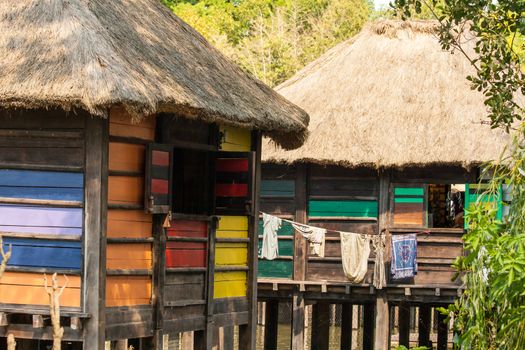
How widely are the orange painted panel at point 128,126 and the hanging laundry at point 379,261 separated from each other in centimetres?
813

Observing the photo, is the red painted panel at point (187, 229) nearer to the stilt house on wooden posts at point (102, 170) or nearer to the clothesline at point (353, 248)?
the stilt house on wooden posts at point (102, 170)

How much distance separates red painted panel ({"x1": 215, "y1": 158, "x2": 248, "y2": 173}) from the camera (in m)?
14.6

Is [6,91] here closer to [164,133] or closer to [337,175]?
[164,133]

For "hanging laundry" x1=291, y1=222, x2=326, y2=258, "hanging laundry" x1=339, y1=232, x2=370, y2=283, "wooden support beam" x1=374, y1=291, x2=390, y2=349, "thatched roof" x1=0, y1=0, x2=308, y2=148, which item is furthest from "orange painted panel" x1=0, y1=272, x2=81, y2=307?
"wooden support beam" x1=374, y1=291, x2=390, y2=349

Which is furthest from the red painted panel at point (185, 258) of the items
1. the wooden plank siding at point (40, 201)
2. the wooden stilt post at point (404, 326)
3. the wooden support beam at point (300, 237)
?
the wooden stilt post at point (404, 326)

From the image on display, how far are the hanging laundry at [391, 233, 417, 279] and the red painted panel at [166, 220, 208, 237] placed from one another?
6903 millimetres

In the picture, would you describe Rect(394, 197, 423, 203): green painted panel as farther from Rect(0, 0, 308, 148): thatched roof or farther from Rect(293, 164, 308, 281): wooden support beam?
Rect(0, 0, 308, 148): thatched roof

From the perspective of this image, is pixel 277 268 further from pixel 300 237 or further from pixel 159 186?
pixel 159 186

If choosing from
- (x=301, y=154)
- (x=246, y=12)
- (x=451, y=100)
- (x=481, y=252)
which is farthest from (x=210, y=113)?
(x=246, y=12)

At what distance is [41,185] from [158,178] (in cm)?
123

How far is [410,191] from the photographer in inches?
832

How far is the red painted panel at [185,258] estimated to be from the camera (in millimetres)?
13578

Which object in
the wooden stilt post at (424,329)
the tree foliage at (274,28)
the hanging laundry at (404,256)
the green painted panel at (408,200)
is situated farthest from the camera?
the tree foliage at (274,28)

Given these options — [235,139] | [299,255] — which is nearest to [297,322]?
[299,255]
